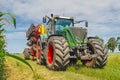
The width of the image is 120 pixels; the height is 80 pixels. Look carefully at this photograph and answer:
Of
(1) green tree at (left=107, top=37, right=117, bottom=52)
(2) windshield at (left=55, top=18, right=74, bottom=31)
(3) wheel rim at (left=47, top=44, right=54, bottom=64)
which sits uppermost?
(2) windshield at (left=55, top=18, right=74, bottom=31)

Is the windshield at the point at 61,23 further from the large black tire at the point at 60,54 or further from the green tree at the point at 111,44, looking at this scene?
the green tree at the point at 111,44

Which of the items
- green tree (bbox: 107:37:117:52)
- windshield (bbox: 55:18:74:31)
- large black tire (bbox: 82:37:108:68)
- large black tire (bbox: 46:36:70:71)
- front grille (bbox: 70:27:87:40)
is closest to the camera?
large black tire (bbox: 46:36:70:71)

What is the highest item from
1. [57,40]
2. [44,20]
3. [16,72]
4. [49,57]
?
[44,20]

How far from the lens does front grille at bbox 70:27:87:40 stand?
1325 centimetres

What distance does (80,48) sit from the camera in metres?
12.9

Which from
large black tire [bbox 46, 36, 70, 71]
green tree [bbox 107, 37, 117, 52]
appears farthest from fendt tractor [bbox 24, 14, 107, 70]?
green tree [bbox 107, 37, 117, 52]

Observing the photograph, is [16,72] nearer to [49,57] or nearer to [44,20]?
[49,57]

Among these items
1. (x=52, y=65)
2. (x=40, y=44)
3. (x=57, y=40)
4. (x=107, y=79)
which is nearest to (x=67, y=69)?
(x=52, y=65)

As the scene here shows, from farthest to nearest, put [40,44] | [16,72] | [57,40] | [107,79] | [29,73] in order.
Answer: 1. [40,44]
2. [16,72]
3. [29,73]
4. [57,40]
5. [107,79]

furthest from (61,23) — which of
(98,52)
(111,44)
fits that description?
(111,44)

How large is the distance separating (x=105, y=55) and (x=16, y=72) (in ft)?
15.3

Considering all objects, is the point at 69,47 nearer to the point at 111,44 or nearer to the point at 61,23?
the point at 61,23

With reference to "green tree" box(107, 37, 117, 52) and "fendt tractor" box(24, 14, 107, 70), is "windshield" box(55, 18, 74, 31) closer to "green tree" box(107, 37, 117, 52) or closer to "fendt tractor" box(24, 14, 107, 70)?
"fendt tractor" box(24, 14, 107, 70)

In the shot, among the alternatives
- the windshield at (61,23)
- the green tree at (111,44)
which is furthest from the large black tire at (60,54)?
the green tree at (111,44)
